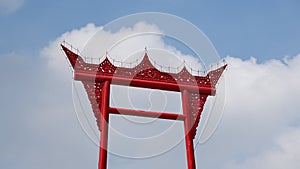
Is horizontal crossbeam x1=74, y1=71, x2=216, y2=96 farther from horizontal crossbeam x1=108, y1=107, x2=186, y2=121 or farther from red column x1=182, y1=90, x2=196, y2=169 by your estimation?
horizontal crossbeam x1=108, y1=107, x2=186, y2=121

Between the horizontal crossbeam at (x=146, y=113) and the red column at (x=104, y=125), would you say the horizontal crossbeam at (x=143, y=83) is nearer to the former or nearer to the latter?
the red column at (x=104, y=125)

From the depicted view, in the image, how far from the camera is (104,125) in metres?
8.71

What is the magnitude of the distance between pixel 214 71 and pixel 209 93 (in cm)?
60

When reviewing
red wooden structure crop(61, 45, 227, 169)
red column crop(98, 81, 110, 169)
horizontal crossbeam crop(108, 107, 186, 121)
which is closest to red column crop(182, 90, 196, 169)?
red wooden structure crop(61, 45, 227, 169)

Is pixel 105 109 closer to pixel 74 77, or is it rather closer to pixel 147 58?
pixel 74 77

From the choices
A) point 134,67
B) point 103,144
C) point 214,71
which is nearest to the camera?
point 103,144

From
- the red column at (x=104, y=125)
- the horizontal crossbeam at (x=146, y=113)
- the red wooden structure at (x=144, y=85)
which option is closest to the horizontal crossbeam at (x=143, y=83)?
the red wooden structure at (x=144, y=85)

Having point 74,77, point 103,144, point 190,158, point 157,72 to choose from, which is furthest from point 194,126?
point 74,77

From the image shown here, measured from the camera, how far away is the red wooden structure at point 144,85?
29.9 feet

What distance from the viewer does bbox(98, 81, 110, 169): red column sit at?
8281 mm

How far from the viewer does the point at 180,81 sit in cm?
987

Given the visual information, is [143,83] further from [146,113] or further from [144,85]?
[146,113]

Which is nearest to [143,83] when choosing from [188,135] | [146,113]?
[146,113]

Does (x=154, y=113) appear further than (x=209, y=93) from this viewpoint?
No
